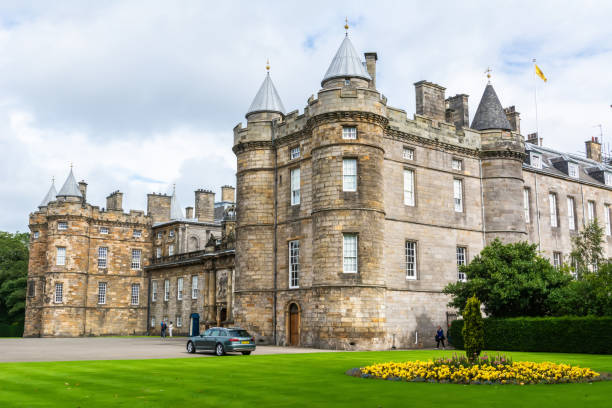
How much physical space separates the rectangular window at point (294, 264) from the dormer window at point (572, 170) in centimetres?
2261

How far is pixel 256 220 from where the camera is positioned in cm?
3619

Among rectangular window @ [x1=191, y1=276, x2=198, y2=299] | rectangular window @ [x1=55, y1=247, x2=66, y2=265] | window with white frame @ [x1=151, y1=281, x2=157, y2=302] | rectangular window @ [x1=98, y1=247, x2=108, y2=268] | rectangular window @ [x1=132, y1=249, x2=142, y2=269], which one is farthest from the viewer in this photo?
rectangular window @ [x1=132, y1=249, x2=142, y2=269]

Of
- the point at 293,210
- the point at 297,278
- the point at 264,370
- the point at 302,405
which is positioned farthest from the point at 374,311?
the point at 302,405

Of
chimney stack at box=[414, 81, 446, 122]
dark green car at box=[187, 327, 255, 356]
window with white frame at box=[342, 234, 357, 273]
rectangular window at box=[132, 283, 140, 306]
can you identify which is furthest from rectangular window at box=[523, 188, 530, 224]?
rectangular window at box=[132, 283, 140, 306]

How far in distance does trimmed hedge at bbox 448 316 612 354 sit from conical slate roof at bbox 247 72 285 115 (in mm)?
16601

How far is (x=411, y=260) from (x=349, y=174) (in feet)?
20.8

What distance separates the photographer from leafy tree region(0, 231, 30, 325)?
6300 centimetres

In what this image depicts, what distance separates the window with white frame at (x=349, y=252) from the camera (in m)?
30.8

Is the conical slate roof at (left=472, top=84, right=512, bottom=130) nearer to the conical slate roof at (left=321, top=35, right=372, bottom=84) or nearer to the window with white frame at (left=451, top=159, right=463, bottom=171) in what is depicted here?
the window with white frame at (left=451, top=159, right=463, bottom=171)

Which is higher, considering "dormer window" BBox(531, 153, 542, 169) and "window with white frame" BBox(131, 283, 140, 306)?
"dormer window" BBox(531, 153, 542, 169)

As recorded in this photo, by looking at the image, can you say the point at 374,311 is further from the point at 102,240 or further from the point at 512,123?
the point at 102,240

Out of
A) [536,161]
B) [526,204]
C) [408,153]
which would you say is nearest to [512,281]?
[408,153]

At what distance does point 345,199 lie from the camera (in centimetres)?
3133

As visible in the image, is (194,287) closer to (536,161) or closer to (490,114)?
(490,114)
